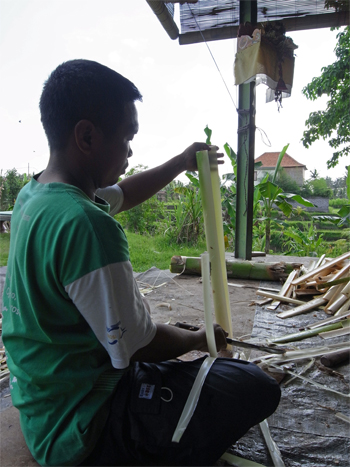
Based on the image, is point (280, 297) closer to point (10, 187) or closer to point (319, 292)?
point (319, 292)

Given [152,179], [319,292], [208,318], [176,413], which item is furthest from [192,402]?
[319,292]

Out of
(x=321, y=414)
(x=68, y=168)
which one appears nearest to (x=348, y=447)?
(x=321, y=414)

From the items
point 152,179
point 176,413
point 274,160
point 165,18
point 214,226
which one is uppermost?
point 274,160

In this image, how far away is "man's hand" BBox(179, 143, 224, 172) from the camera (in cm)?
183

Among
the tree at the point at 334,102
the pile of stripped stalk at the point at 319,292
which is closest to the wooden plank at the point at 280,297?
the pile of stripped stalk at the point at 319,292

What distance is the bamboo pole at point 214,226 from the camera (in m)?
1.75

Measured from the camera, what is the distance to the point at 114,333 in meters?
0.87

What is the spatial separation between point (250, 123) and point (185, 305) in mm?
2697

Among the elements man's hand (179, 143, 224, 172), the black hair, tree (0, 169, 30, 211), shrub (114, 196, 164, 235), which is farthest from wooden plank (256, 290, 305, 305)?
tree (0, 169, 30, 211)

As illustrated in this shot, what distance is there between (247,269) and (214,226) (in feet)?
7.20

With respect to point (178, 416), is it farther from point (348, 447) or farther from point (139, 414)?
point (348, 447)

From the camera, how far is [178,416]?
3.20 feet

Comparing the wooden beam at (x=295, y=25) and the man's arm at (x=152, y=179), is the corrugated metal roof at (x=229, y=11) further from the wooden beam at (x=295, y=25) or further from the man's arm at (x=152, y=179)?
the man's arm at (x=152, y=179)

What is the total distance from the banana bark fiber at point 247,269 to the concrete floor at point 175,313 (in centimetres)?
9
